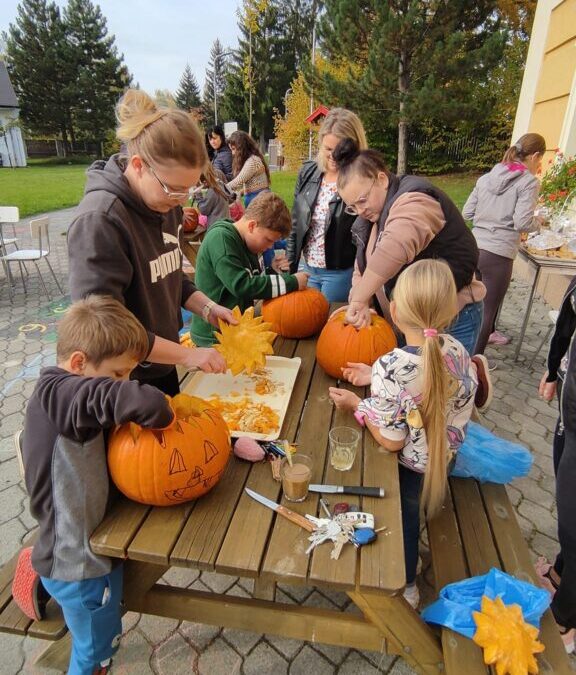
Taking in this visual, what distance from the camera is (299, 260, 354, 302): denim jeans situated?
3.88m

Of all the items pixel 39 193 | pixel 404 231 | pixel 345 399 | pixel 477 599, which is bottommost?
pixel 39 193

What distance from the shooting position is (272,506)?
155 cm

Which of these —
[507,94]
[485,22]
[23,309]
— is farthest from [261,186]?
[507,94]

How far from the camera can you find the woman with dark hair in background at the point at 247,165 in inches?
294

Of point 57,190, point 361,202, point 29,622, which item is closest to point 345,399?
point 361,202

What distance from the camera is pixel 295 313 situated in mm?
2875

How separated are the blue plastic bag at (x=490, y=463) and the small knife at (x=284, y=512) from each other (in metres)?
1.23

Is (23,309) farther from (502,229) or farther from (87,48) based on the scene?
(87,48)

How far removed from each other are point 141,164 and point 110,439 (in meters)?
1.04

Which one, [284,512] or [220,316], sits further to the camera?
[220,316]

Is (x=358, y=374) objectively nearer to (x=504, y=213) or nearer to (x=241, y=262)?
(x=241, y=262)

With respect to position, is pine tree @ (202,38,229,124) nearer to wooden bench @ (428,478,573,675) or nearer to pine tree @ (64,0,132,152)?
pine tree @ (64,0,132,152)

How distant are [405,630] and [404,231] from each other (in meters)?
1.70

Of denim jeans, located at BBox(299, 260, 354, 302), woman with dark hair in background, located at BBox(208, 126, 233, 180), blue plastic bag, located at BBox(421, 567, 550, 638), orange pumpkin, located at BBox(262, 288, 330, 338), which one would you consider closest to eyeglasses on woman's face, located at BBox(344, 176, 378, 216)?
orange pumpkin, located at BBox(262, 288, 330, 338)
